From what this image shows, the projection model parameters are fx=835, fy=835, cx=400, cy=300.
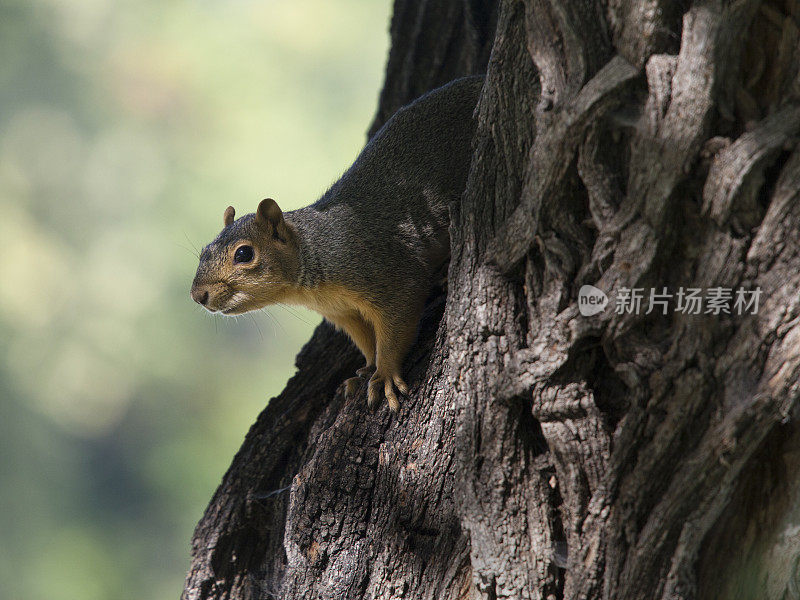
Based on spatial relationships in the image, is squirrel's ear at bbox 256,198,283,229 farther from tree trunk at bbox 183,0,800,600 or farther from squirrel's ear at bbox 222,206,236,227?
tree trunk at bbox 183,0,800,600

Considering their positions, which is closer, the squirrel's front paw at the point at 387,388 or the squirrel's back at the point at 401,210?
the squirrel's front paw at the point at 387,388

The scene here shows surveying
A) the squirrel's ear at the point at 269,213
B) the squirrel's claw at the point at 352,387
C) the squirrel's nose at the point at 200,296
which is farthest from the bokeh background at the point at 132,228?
the squirrel's claw at the point at 352,387

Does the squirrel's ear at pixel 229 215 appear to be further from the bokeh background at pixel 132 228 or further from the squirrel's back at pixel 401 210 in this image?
the bokeh background at pixel 132 228

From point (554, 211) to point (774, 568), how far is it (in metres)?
0.78

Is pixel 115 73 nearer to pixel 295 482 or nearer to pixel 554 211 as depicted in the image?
pixel 295 482

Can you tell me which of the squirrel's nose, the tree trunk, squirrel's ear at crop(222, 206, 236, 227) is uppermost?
squirrel's ear at crop(222, 206, 236, 227)

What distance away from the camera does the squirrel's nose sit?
256 centimetres

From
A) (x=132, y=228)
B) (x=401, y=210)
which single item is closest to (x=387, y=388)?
(x=401, y=210)

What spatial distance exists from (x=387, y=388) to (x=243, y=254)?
70cm

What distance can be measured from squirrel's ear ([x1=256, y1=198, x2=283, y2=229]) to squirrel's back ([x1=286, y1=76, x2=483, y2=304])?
0.38ft

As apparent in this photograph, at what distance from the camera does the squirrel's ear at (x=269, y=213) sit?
105 inches

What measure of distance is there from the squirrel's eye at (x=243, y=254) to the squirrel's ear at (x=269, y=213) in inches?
4.4

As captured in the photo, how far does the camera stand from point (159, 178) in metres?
8.01

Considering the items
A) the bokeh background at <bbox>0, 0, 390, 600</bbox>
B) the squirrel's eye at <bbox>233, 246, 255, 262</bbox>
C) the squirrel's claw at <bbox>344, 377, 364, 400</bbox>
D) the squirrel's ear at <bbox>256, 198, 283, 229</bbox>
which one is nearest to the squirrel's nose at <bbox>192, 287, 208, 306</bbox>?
the squirrel's eye at <bbox>233, 246, 255, 262</bbox>
